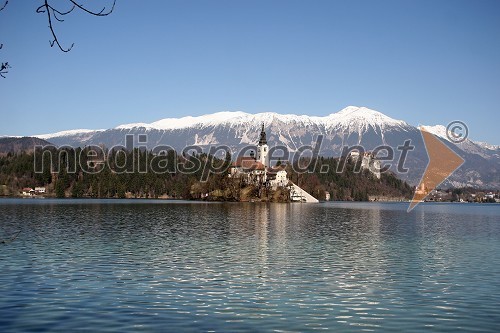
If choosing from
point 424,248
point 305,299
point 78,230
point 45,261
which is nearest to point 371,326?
point 305,299

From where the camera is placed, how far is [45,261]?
33.2 meters

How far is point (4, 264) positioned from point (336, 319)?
1989 cm

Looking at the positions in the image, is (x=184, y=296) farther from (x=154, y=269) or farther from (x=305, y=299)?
(x=154, y=269)

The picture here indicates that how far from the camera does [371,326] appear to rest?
1955 cm

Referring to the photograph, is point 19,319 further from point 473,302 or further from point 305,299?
point 473,302

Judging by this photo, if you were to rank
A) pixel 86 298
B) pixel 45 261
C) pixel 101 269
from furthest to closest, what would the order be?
pixel 45 261 < pixel 101 269 < pixel 86 298

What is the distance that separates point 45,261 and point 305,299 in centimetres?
1707

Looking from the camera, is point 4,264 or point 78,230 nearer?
point 4,264

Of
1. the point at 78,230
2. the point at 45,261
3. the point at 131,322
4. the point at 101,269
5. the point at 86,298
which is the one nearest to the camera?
the point at 131,322

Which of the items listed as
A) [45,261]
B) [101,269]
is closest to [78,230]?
[45,261]

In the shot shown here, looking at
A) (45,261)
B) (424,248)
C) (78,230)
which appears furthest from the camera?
(78,230)

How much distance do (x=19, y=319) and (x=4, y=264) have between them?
42.8 feet

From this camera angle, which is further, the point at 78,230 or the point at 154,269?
the point at 78,230

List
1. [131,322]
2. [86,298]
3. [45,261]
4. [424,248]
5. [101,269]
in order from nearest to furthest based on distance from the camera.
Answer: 1. [131,322]
2. [86,298]
3. [101,269]
4. [45,261]
5. [424,248]
